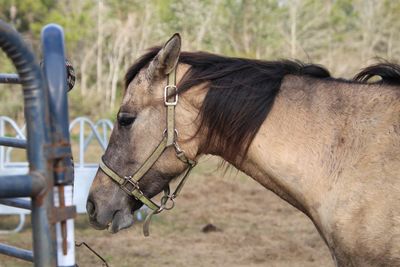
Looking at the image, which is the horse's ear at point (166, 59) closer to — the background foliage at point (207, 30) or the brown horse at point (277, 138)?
the brown horse at point (277, 138)

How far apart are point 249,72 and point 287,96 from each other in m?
0.27

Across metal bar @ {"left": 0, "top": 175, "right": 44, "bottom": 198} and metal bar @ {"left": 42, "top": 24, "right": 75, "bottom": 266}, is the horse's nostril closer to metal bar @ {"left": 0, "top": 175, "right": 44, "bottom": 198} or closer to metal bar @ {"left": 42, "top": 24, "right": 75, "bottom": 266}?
metal bar @ {"left": 42, "top": 24, "right": 75, "bottom": 266}

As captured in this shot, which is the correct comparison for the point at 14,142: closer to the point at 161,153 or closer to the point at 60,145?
the point at 161,153

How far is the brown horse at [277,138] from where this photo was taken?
2604 millimetres

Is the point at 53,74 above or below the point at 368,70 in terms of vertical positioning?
above

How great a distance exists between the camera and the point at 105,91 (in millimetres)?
30906

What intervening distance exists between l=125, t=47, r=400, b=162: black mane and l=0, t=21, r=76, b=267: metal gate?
1.60 metres

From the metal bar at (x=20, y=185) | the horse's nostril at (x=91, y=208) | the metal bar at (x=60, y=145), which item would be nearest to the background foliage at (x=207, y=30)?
the horse's nostril at (x=91, y=208)

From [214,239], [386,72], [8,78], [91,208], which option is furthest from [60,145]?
[214,239]

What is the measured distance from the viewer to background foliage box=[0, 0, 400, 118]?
99.5 feet

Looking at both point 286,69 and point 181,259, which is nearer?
point 286,69

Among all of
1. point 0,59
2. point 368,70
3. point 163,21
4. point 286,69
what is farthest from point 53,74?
point 163,21

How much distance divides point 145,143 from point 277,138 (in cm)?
71

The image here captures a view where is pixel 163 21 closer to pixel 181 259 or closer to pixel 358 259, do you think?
pixel 181 259
